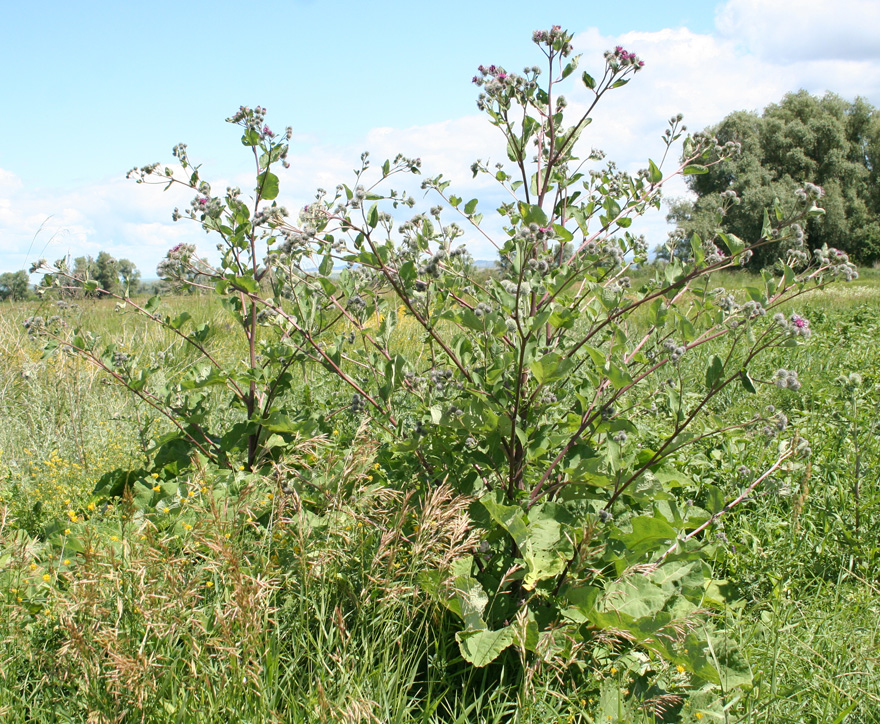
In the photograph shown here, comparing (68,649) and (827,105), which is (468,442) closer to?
(68,649)

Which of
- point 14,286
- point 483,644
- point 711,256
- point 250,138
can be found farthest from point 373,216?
point 14,286

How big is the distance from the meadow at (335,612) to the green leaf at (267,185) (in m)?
1.03

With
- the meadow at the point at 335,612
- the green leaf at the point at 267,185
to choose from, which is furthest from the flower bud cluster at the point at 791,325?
the green leaf at the point at 267,185

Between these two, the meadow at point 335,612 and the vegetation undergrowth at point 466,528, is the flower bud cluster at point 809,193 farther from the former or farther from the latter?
the meadow at point 335,612

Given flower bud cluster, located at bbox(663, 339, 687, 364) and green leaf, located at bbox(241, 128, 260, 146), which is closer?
flower bud cluster, located at bbox(663, 339, 687, 364)

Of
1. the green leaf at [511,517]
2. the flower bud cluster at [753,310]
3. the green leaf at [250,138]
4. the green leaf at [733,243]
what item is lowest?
the green leaf at [511,517]

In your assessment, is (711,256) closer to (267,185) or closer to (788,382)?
(788,382)

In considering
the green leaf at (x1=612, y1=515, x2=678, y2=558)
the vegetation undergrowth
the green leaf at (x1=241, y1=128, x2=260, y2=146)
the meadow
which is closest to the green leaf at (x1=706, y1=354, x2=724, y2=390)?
the vegetation undergrowth

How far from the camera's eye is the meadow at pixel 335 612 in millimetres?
1636

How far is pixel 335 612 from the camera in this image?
163cm

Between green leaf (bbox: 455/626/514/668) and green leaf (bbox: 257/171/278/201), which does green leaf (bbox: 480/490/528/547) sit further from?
green leaf (bbox: 257/171/278/201)

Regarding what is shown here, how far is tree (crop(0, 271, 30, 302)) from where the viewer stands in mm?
7351

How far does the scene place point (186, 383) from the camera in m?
2.54

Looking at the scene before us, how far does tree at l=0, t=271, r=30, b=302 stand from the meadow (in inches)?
207
